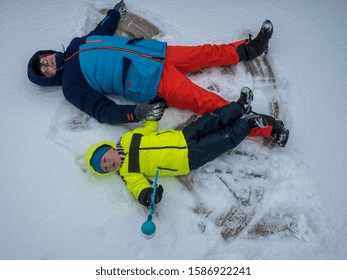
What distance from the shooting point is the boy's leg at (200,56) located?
270cm

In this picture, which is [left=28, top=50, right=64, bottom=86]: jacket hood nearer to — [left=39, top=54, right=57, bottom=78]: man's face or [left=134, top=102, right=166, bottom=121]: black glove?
[left=39, top=54, right=57, bottom=78]: man's face

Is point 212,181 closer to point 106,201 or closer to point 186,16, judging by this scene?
point 106,201

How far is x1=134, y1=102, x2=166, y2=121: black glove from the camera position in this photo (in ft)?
8.17

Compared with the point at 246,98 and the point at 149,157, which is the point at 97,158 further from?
the point at 246,98

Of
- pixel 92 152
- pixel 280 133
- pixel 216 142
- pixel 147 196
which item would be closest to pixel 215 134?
pixel 216 142

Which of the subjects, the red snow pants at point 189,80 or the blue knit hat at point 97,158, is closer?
the blue knit hat at point 97,158

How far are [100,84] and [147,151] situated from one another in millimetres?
682

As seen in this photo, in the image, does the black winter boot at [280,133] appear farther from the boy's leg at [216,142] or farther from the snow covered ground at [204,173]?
the boy's leg at [216,142]

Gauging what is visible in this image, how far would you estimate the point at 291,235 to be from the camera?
7.91 feet

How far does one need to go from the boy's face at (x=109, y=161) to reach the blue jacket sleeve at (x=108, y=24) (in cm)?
110

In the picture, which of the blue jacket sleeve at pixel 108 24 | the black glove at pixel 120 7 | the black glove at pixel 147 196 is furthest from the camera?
the black glove at pixel 120 7

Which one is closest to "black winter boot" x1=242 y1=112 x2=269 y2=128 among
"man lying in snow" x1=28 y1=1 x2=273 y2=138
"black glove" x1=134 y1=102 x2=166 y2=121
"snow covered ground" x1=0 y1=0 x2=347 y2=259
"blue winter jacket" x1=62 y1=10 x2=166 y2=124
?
"man lying in snow" x1=28 y1=1 x2=273 y2=138

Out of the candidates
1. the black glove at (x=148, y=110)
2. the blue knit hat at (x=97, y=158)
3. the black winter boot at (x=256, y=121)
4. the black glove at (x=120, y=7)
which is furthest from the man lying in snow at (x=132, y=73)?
the black glove at (x=120, y=7)

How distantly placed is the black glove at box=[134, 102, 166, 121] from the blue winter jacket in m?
0.05
